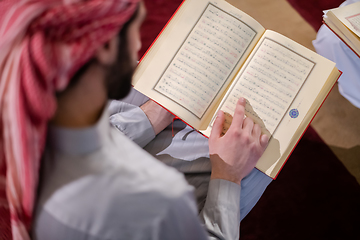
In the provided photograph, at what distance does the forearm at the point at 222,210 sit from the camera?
692 mm

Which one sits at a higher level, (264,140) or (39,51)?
(264,140)

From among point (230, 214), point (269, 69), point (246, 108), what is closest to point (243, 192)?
point (230, 214)

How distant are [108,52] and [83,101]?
0.08 m

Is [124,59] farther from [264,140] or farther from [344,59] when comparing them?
[344,59]

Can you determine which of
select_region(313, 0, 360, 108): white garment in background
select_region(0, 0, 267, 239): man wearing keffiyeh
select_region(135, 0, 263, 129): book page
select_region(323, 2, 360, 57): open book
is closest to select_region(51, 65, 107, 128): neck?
select_region(0, 0, 267, 239): man wearing keffiyeh

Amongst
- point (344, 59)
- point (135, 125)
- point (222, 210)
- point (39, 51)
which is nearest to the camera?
point (39, 51)

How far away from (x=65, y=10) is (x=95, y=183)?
269mm

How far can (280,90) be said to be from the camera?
2.45ft

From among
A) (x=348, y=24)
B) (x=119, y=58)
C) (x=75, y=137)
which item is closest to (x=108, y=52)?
(x=119, y=58)

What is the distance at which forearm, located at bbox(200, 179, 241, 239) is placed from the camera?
692 millimetres

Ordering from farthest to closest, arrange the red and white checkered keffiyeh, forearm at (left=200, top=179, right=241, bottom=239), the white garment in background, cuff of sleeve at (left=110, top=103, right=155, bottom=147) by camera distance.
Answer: the white garment in background → cuff of sleeve at (left=110, top=103, right=155, bottom=147) → forearm at (left=200, top=179, right=241, bottom=239) → the red and white checkered keffiyeh

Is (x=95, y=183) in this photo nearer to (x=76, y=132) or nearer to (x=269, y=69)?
(x=76, y=132)

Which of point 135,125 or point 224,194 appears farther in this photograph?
point 135,125

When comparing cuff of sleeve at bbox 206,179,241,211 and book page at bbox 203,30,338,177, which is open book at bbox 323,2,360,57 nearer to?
book page at bbox 203,30,338,177
